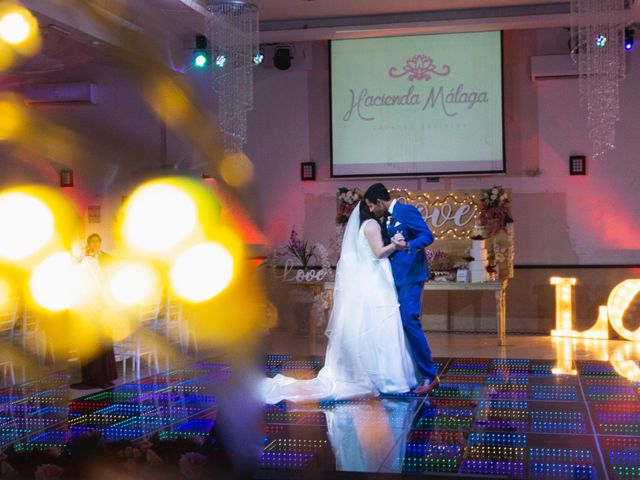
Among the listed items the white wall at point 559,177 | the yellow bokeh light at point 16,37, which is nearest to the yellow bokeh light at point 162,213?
the yellow bokeh light at point 16,37

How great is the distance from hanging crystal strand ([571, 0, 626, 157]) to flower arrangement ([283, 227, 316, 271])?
358 centimetres

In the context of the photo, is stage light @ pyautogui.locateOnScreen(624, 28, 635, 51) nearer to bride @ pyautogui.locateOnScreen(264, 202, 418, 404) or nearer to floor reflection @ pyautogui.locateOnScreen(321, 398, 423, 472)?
bride @ pyautogui.locateOnScreen(264, 202, 418, 404)

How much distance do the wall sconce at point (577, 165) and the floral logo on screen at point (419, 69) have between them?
1867 mm

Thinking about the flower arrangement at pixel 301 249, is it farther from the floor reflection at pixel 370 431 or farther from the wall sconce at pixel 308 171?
the floor reflection at pixel 370 431

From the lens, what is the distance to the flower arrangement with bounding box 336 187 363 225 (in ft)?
30.5

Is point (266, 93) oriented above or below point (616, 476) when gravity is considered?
above

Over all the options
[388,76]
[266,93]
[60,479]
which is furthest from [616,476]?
[266,93]

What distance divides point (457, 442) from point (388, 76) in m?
6.67

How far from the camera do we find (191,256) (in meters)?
0.62

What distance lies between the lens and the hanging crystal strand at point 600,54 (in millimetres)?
7676

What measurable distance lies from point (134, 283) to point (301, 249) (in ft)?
30.2

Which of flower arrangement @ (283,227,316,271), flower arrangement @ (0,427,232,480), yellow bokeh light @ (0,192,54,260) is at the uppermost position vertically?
yellow bokeh light @ (0,192,54,260)

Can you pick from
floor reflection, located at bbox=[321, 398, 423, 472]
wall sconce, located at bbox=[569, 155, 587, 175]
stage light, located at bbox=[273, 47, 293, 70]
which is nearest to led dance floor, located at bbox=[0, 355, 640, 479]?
floor reflection, located at bbox=[321, 398, 423, 472]

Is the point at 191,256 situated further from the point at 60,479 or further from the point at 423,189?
the point at 423,189
